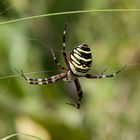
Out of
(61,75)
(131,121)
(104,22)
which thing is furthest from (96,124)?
(61,75)

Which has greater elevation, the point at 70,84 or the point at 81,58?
the point at 70,84

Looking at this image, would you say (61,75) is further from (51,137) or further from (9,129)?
(9,129)

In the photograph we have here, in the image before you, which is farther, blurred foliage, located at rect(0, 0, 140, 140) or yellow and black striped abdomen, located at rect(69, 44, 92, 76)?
blurred foliage, located at rect(0, 0, 140, 140)

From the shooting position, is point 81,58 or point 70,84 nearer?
point 81,58

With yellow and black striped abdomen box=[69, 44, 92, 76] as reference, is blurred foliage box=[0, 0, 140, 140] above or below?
above

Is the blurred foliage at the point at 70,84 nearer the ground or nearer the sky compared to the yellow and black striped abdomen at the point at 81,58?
nearer the sky
